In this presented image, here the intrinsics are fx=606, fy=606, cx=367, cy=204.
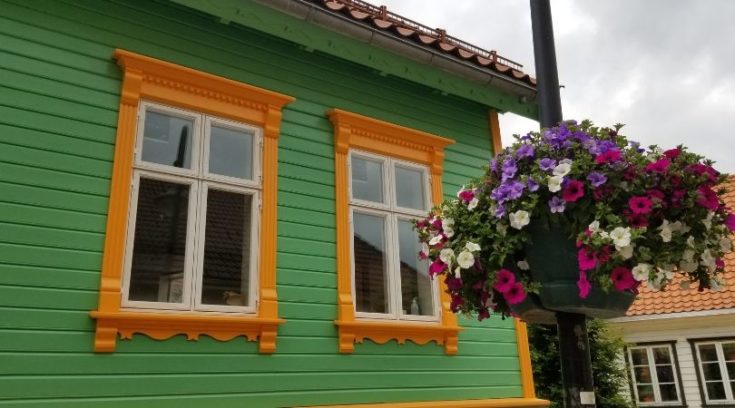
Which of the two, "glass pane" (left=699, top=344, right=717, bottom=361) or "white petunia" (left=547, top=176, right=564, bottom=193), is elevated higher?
"white petunia" (left=547, top=176, right=564, bottom=193)

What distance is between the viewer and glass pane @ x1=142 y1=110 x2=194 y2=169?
3992mm

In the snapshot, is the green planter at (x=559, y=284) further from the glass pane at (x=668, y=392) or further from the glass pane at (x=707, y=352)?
the glass pane at (x=668, y=392)

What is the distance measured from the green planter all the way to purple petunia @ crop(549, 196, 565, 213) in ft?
0.26

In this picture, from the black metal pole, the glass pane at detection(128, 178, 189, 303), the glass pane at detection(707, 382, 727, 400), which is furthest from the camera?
the glass pane at detection(707, 382, 727, 400)

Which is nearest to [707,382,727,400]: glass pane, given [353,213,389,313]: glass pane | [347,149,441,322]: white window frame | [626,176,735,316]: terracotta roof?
[626,176,735,316]: terracotta roof

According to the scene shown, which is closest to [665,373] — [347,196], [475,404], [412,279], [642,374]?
[642,374]

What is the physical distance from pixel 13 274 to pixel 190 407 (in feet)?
4.10

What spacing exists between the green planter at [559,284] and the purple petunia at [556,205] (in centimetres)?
8

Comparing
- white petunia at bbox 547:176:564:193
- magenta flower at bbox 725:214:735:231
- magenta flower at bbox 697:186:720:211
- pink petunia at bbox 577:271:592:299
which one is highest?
white petunia at bbox 547:176:564:193

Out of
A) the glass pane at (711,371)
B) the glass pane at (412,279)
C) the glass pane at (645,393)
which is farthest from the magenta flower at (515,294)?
the glass pane at (645,393)

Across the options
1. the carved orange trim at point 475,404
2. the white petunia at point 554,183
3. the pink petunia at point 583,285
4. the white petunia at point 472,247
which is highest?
the white petunia at point 554,183

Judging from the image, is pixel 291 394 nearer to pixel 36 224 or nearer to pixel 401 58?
pixel 36 224

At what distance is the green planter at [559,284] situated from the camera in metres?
2.03

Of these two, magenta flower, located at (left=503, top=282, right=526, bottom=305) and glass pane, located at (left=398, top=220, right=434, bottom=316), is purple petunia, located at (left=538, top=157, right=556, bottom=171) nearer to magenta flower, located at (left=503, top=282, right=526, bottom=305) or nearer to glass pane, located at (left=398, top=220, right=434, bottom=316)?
magenta flower, located at (left=503, top=282, right=526, bottom=305)
